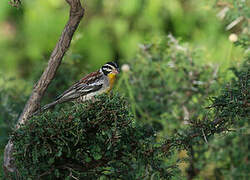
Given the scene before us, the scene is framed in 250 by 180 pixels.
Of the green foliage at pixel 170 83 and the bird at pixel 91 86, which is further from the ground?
the green foliage at pixel 170 83

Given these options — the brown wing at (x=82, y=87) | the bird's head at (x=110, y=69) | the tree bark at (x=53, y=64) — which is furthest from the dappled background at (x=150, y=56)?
the tree bark at (x=53, y=64)

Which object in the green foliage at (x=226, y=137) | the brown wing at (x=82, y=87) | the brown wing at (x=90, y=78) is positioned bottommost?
the green foliage at (x=226, y=137)

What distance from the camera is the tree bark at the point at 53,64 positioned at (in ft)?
8.21

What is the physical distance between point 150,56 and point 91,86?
2.87 ft

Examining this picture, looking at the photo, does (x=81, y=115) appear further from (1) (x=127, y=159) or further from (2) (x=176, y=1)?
(2) (x=176, y=1)

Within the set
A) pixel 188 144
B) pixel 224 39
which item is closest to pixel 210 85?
pixel 188 144

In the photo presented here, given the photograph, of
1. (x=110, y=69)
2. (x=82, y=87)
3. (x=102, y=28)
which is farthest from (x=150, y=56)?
(x=102, y=28)

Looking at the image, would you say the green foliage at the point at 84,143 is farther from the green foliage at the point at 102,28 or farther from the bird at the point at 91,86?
the green foliage at the point at 102,28

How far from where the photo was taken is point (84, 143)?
2227 mm

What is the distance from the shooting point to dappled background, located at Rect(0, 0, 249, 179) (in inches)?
151


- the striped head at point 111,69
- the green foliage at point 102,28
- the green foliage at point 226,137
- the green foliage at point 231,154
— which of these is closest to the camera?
the green foliage at point 226,137

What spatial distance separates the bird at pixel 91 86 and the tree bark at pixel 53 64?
0.52 m

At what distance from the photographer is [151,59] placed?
13.6ft

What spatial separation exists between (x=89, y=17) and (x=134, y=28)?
72 cm
